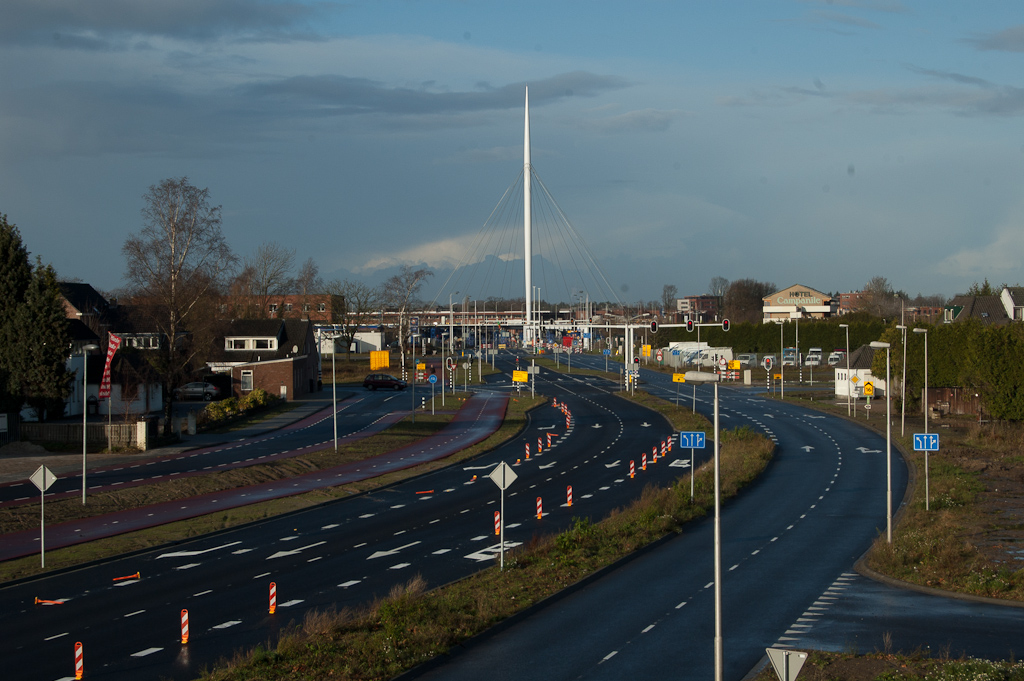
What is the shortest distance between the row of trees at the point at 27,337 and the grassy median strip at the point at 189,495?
13120mm

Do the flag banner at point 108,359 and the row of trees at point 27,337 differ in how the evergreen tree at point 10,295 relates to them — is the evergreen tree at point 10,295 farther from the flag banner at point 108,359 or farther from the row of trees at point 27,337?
the flag banner at point 108,359

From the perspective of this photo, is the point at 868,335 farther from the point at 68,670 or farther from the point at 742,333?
the point at 68,670

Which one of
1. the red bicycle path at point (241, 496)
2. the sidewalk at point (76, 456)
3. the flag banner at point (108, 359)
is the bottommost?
the red bicycle path at point (241, 496)

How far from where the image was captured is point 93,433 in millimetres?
43406

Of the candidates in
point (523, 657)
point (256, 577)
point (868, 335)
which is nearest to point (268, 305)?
point (868, 335)

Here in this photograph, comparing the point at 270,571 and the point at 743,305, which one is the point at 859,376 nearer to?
the point at 270,571

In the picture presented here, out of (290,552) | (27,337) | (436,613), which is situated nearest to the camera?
(436,613)

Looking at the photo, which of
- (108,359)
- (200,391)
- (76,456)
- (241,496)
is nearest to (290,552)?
(241,496)

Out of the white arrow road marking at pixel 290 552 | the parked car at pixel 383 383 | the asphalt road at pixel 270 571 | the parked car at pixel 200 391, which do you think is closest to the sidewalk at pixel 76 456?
→ the asphalt road at pixel 270 571

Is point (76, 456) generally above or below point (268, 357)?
below

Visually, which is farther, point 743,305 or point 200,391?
point 743,305

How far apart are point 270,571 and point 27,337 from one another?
1107 inches

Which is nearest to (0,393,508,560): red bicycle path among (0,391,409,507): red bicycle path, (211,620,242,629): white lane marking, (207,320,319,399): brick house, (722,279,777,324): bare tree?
(0,391,409,507): red bicycle path

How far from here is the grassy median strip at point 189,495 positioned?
23633 millimetres
